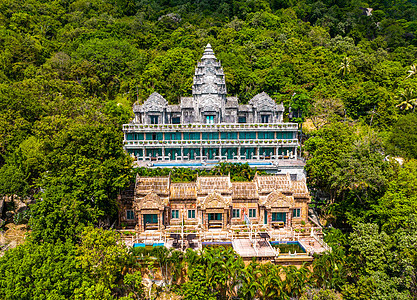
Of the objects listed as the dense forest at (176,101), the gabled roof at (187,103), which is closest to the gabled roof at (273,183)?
the dense forest at (176,101)

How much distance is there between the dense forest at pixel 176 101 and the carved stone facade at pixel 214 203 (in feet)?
11.5

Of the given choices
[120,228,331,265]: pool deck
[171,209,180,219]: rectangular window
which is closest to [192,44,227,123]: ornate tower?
[171,209,180,219]: rectangular window

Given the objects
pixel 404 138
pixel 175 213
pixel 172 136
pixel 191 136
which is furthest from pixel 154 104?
pixel 404 138

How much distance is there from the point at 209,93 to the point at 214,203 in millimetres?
28590

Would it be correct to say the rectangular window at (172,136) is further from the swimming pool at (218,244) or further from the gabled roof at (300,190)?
the swimming pool at (218,244)

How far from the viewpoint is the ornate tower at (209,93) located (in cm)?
6244

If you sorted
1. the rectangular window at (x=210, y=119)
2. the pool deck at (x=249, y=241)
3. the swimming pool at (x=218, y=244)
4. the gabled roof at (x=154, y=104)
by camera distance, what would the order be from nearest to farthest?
the pool deck at (x=249, y=241)
the swimming pool at (x=218, y=244)
the rectangular window at (x=210, y=119)
the gabled roof at (x=154, y=104)

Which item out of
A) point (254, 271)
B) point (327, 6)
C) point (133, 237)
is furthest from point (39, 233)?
point (327, 6)

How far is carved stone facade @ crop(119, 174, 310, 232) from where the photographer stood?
42.2 metres

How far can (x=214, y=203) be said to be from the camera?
138ft

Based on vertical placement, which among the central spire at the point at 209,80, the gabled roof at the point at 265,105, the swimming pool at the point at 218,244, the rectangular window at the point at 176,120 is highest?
the central spire at the point at 209,80

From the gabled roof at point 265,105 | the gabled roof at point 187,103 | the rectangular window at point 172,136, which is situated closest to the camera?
the rectangular window at point 172,136

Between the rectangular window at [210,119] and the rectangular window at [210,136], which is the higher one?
the rectangular window at [210,119]

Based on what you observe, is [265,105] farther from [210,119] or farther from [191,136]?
[191,136]
